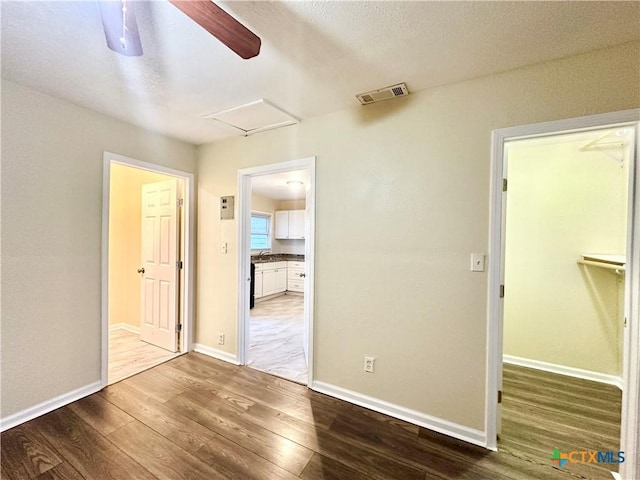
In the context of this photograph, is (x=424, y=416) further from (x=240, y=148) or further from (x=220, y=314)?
(x=240, y=148)

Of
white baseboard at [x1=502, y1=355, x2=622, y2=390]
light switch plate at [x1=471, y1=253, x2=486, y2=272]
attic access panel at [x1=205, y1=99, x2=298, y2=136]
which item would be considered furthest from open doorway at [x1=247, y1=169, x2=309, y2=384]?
white baseboard at [x1=502, y1=355, x2=622, y2=390]

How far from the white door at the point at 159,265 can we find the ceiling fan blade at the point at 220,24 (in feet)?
8.16

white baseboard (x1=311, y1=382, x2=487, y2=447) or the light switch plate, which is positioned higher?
the light switch plate

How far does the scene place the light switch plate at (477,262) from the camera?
71.7 inches

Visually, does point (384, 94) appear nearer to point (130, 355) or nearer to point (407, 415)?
point (407, 415)

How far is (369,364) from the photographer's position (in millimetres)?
2207

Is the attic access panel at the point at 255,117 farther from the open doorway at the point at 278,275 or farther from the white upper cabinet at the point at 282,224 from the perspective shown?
the white upper cabinet at the point at 282,224

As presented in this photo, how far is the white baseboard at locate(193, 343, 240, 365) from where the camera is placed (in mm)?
2954

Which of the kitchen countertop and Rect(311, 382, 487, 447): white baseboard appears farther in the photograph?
the kitchen countertop

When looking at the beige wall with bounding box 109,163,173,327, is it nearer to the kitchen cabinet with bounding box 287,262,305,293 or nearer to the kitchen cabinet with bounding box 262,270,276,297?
the kitchen cabinet with bounding box 262,270,276,297

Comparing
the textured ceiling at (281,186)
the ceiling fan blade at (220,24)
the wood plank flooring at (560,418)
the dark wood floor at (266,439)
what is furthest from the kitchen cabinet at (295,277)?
the ceiling fan blade at (220,24)

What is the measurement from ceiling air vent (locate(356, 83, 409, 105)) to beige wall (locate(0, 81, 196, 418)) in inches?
90.2

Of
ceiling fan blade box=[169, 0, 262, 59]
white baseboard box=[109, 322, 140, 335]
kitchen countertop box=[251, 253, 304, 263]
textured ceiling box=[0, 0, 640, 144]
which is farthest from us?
kitchen countertop box=[251, 253, 304, 263]

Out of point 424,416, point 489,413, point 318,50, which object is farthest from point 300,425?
point 318,50
